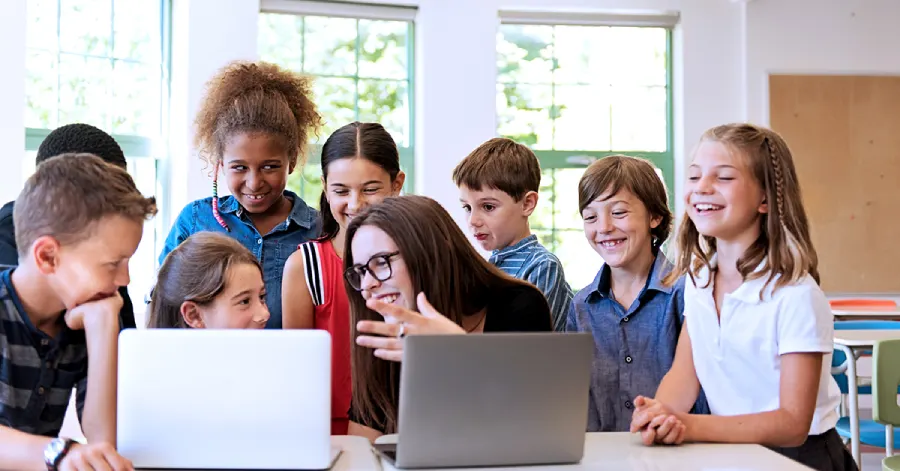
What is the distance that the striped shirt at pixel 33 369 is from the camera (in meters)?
1.64

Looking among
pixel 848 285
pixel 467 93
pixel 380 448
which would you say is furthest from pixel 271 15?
pixel 380 448

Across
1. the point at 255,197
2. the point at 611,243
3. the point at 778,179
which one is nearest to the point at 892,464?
the point at 611,243

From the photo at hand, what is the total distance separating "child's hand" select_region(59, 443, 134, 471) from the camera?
4.35ft

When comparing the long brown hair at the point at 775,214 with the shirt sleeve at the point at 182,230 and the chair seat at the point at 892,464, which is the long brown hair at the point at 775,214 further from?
the shirt sleeve at the point at 182,230

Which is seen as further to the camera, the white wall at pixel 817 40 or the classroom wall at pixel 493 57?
the white wall at pixel 817 40

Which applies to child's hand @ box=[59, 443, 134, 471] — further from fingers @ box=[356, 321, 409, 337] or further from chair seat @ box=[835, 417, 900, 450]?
chair seat @ box=[835, 417, 900, 450]

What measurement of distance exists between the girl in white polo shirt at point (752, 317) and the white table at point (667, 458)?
48 mm

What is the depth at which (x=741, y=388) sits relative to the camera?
188 centimetres

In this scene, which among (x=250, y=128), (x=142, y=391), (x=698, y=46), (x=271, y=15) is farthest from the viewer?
(x=698, y=46)

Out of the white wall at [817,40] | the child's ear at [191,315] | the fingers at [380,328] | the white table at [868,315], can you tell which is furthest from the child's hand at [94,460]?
the white wall at [817,40]

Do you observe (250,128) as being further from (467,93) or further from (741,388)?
(467,93)

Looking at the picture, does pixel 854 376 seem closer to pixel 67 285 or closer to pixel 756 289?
pixel 756 289

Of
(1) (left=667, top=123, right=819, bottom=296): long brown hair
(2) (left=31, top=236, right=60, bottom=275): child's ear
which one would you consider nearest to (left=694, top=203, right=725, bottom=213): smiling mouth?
(1) (left=667, top=123, right=819, bottom=296): long brown hair

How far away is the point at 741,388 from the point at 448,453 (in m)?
0.75
